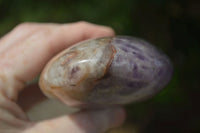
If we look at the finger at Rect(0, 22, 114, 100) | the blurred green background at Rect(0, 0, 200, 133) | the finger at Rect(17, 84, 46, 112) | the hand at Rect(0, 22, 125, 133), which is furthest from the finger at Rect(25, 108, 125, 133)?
the blurred green background at Rect(0, 0, 200, 133)

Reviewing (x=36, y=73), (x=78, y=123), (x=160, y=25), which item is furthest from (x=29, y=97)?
(x=160, y=25)

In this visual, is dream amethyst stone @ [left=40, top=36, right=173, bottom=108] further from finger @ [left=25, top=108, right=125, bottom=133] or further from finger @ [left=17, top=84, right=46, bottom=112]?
finger @ [left=17, top=84, right=46, bottom=112]

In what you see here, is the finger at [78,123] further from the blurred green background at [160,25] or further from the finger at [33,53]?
the blurred green background at [160,25]

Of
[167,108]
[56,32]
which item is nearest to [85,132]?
[56,32]

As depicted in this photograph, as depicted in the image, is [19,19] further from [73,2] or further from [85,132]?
[85,132]

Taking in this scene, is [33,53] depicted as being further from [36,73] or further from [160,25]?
[160,25]

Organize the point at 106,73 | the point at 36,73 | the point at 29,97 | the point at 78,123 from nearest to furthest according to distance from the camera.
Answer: the point at 106,73, the point at 78,123, the point at 36,73, the point at 29,97

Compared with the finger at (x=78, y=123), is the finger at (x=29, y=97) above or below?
below

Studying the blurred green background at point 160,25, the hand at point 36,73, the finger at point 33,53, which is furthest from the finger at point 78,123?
the blurred green background at point 160,25
